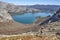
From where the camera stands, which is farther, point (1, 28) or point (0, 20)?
point (0, 20)

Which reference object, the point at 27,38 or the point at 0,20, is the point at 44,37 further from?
the point at 0,20

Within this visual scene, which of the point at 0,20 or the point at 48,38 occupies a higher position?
the point at 0,20

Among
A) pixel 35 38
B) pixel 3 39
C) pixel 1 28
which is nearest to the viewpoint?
pixel 3 39

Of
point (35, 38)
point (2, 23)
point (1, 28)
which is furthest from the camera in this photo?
point (2, 23)

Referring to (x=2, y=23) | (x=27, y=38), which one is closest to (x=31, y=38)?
(x=27, y=38)

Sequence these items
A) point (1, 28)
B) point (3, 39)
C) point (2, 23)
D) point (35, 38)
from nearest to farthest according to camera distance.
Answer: point (3, 39)
point (35, 38)
point (1, 28)
point (2, 23)

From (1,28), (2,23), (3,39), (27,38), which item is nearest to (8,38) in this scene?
(3,39)

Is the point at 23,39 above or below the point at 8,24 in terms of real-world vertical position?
below

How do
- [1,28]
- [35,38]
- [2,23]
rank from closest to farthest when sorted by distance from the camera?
1. [35,38]
2. [1,28]
3. [2,23]

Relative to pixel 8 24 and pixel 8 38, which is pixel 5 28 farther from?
pixel 8 38
